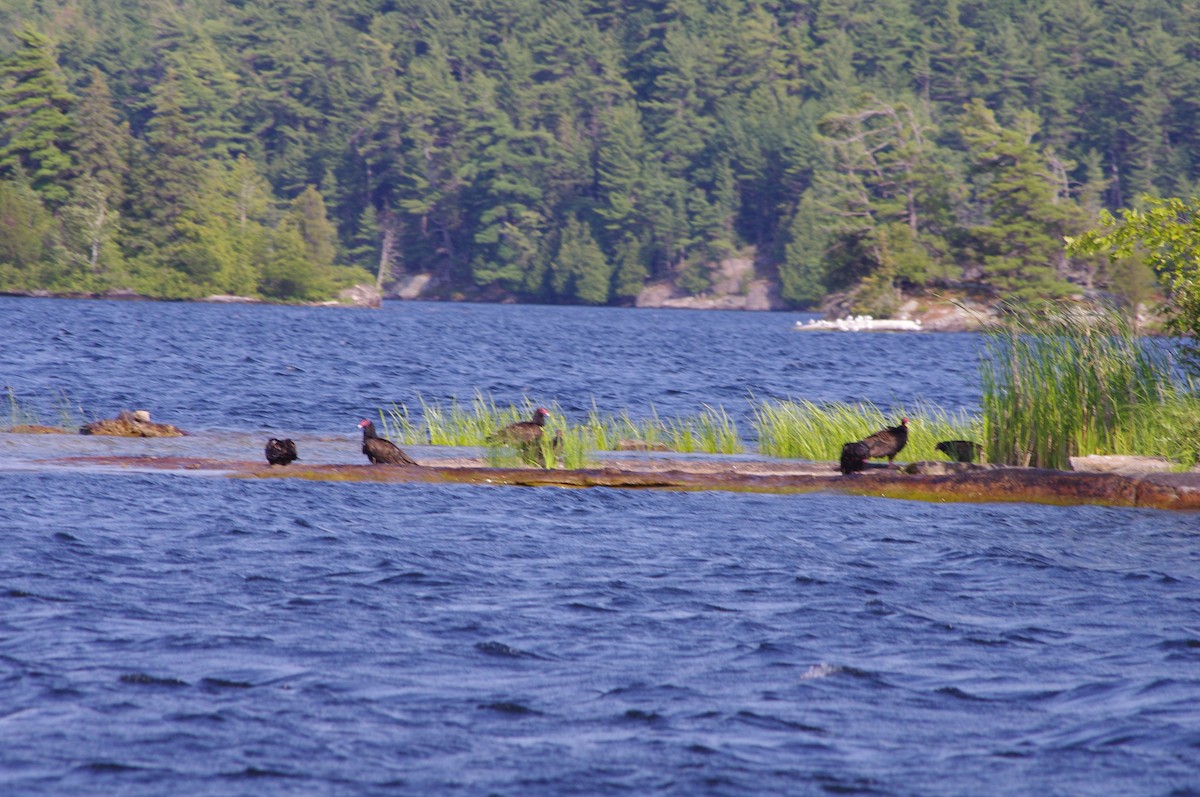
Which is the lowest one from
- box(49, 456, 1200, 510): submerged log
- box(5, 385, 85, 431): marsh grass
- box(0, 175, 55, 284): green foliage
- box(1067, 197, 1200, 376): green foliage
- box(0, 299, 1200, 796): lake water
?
box(0, 299, 1200, 796): lake water

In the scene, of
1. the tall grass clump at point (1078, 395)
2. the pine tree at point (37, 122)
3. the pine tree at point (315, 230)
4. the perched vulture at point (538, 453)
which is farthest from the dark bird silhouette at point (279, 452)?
the pine tree at point (315, 230)

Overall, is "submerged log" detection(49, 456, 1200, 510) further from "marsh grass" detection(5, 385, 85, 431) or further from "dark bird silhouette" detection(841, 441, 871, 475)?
"marsh grass" detection(5, 385, 85, 431)

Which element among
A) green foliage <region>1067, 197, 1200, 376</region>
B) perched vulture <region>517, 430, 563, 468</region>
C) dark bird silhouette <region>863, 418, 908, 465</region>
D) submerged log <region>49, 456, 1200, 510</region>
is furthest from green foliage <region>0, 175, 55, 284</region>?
green foliage <region>1067, 197, 1200, 376</region>

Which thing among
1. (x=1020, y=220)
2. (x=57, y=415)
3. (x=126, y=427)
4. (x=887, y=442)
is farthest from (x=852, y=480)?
(x=1020, y=220)

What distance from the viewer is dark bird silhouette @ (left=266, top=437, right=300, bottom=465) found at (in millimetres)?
19375

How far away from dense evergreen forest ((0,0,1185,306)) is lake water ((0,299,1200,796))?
97237 millimetres

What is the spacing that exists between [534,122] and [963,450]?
140901mm

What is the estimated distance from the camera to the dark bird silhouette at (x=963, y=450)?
65.4ft

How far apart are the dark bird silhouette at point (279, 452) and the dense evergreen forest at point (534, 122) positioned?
315ft

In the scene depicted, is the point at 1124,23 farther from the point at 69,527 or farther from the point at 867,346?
the point at 69,527

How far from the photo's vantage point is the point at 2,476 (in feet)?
63.1

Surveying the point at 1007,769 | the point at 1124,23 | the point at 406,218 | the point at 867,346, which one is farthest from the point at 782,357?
the point at 1124,23

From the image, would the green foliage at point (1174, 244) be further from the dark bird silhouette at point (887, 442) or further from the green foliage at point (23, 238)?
the green foliage at point (23, 238)

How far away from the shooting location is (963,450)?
20.0 m
